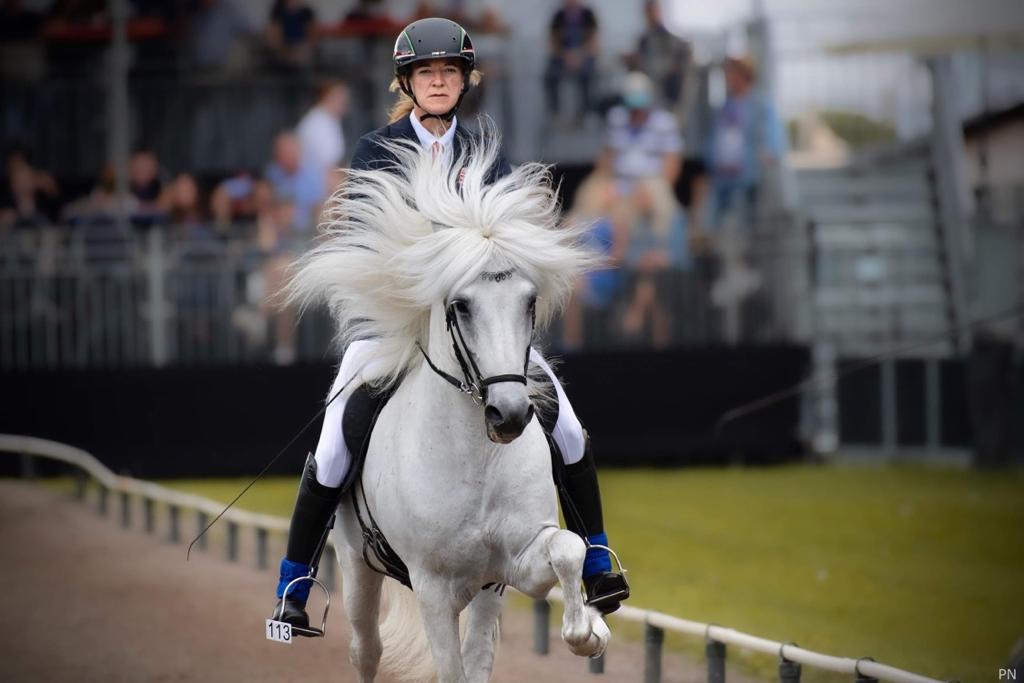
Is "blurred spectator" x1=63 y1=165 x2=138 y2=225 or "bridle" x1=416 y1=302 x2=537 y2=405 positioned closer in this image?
"bridle" x1=416 y1=302 x2=537 y2=405

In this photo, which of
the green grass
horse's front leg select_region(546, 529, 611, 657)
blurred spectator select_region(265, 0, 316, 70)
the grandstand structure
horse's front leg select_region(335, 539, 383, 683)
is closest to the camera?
horse's front leg select_region(546, 529, 611, 657)

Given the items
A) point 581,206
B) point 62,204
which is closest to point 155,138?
point 62,204

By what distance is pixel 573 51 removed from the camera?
1970 centimetres

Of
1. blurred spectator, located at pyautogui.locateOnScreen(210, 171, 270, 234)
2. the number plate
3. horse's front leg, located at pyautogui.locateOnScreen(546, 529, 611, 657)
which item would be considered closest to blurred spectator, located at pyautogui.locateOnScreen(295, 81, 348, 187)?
blurred spectator, located at pyautogui.locateOnScreen(210, 171, 270, 234)

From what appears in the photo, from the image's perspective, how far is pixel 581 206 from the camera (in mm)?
18125

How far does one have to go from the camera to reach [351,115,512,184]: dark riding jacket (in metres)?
6.96

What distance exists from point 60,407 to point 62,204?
270cm

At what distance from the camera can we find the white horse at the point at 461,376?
5.80 m

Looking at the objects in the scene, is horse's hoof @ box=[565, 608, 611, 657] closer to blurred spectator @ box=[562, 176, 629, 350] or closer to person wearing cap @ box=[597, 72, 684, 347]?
blurred spectator @ box=[562, 176, 629, 350]

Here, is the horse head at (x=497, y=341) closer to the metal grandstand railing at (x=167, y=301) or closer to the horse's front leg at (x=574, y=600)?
the horse's front leg at (x=574, y=600)

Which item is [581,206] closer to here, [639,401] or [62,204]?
[639,401]

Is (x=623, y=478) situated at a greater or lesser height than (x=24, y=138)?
lesser

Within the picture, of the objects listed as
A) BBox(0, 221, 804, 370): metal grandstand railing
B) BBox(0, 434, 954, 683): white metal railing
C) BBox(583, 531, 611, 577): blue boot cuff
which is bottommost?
BBox(0, 434, 954, 683): white metal railing

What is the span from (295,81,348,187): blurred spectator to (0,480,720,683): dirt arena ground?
513cm
